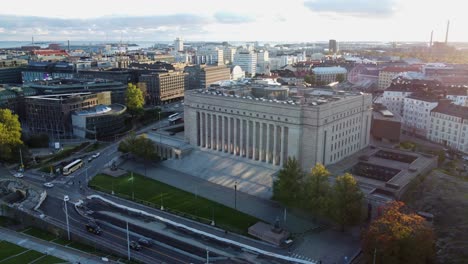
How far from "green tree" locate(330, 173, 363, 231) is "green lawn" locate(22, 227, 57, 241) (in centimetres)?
5084

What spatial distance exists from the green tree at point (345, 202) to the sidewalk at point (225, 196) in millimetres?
6806

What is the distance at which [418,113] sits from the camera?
443 feet

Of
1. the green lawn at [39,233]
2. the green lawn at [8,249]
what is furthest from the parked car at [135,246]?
the green lawn at [8,249]

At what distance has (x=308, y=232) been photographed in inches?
2906

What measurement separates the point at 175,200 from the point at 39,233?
87.9 ft

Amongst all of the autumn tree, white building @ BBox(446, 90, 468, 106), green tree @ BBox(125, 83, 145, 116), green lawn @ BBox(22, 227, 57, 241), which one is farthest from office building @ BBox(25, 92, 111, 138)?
white building @ BBox(446, 90, 468, 106)

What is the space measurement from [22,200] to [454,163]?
104 m

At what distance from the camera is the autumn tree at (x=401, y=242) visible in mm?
55875

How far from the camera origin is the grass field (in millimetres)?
65125

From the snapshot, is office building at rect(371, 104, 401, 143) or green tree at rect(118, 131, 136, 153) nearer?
green tree at rect(118, 131, 136, 153)

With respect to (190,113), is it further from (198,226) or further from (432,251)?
(432,251)

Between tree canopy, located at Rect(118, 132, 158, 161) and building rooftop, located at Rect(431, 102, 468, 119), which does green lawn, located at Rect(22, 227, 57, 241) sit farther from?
building rooftop, located at Rect(431, 102, 468, 119)

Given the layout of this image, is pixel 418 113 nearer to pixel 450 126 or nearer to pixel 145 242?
pixel 450 126

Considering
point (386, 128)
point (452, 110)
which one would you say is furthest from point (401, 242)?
point (452, 110)
